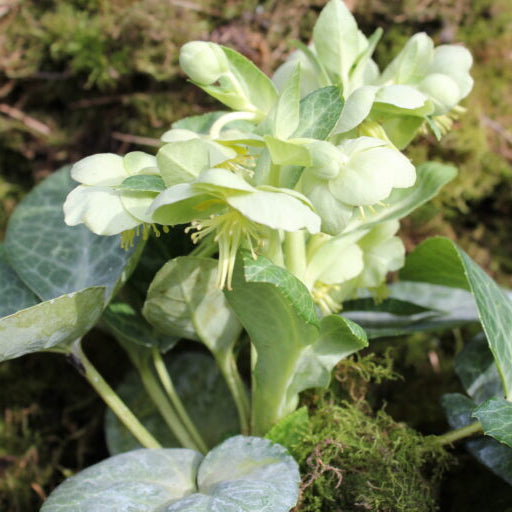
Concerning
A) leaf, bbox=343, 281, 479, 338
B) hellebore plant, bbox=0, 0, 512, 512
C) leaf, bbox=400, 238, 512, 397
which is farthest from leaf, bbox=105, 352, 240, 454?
leaf, bbox=400, 238, 512, 397

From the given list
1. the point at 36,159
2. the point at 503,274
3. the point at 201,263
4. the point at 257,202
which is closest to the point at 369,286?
the point at 201,263

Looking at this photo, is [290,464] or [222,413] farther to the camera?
[222,413]

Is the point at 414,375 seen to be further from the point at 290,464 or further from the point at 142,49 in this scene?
the point at 142,49

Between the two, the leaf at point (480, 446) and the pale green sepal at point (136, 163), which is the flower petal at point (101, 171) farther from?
the leaf at point (480, 446)

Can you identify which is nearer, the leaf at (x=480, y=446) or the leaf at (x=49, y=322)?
the leaf at (x=49, y=322)

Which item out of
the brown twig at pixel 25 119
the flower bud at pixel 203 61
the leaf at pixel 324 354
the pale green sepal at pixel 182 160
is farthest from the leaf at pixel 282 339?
the brown twig at pixel 25 119

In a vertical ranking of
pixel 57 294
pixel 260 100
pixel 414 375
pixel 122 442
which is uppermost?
pixel 260 100

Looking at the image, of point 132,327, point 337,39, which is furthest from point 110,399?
point 337,39
